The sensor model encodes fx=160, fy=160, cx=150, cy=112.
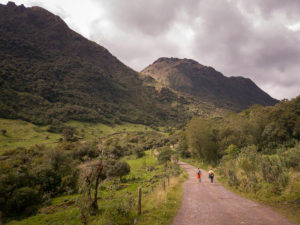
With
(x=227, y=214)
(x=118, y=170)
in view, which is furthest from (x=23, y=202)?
(x=227, y=214)

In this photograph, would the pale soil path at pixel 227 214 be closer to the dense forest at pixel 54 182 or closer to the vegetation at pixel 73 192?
the vegetation at pixel 73 192

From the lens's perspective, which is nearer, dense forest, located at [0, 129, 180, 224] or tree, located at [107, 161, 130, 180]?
dense forest, located at [0, 129, 180, 224]

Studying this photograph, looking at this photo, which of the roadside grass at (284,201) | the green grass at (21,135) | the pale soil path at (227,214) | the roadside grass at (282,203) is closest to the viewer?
the pale soil path at (227,214)

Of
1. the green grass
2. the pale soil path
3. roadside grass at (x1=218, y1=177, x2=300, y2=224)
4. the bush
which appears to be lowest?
the bush

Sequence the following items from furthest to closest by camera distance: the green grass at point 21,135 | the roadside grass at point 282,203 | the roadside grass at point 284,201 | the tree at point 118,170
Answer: the green grass at point 21,135 < the tree at point 118,170 < the roadside grass at point 284,201 < the roadside grass at point 282,203

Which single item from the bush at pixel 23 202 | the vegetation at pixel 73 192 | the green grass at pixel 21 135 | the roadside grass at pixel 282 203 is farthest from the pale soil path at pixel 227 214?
the green grass at pixel 21 135

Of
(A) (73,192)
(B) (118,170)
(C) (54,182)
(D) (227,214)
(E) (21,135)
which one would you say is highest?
(E) (21,135)

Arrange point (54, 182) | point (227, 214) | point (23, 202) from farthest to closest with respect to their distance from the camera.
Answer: point (54, 182) → point (23, 202) → point (227, 214)

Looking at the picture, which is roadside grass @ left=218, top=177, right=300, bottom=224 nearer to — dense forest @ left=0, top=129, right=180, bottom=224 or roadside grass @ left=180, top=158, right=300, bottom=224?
roadside grass @ left=180, top=158, right=300, bottom=224

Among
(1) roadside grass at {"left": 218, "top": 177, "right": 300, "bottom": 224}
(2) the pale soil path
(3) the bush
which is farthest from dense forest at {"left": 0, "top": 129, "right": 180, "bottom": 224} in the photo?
(1) roadside grass at {"left": 218, "top": 177, "right": 300, "bottom": 224}

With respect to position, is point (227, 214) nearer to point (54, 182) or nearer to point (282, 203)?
point (282, 203)

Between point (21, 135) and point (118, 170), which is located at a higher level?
point (21, 135)

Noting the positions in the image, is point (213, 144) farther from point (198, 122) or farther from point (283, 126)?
point (283, 126)

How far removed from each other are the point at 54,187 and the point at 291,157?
39.4 m
